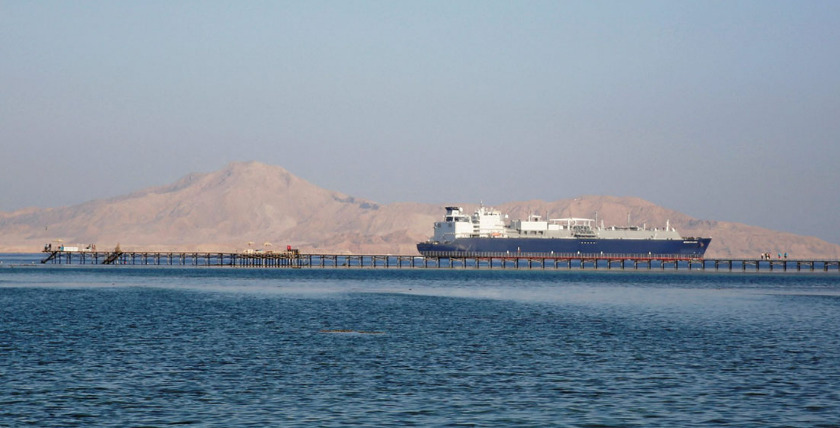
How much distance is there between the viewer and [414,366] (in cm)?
3678

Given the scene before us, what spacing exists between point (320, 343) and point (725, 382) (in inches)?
738

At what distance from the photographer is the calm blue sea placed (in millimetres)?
27156

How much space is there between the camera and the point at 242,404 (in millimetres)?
28359

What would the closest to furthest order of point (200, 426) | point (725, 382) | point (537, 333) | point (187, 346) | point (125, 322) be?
point (200, 426) → point (725, 382) → point (187, 346) → point (537, 333) → point (125, 322)

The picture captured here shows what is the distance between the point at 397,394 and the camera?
30.3 metres

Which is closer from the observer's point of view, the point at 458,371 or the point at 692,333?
the point at 458,371

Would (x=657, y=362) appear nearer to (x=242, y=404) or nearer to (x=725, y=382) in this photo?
(x=725, y=382)

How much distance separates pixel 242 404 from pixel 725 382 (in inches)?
626

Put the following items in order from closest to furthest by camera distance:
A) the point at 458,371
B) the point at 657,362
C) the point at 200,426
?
1. the point at 200,426
2. the point at 458,371
3. the point at 657,362

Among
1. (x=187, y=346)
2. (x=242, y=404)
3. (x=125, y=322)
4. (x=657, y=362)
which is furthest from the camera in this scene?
(x=125, y=322)

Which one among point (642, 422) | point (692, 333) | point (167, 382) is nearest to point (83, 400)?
point (167, 382)

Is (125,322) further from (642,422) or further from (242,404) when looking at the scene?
(642,422)

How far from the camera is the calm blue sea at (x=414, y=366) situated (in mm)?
27156

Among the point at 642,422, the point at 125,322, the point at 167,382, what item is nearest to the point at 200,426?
the point at 167,382
